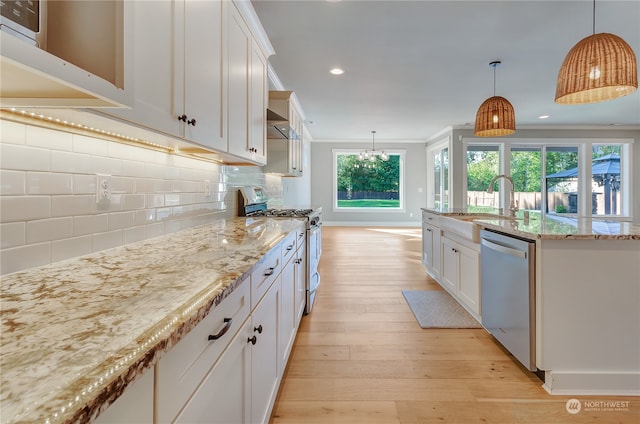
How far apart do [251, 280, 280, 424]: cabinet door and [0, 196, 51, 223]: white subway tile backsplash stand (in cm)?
77

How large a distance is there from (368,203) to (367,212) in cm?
29

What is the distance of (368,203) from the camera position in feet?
31.0

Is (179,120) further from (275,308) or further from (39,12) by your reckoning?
(275,308)

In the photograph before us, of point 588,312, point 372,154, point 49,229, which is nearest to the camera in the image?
point 49,229

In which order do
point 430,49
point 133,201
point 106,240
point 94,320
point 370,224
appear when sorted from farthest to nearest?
point 370,224 < point 430,49 < point 133,201 < point 106,240 < point 94,320

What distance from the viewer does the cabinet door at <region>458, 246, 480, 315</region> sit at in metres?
2.47

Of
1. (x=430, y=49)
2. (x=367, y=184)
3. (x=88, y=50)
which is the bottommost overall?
(x=88, y=50)

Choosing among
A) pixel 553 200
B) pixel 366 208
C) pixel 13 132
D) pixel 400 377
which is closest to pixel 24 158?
pixel 13 132

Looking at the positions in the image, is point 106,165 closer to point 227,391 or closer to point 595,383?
point 227,391

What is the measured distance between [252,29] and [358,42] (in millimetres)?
1375

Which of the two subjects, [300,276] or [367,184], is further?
[367,184]

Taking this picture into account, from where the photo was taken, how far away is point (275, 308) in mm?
1502

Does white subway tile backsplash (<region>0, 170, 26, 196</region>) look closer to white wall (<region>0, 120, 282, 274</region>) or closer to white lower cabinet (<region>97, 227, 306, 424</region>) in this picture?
white wall (<region>0, 120, 282, 274</region>)

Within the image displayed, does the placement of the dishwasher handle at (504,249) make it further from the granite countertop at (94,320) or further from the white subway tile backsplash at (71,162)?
the white subway tile backsplash at (71,162)
